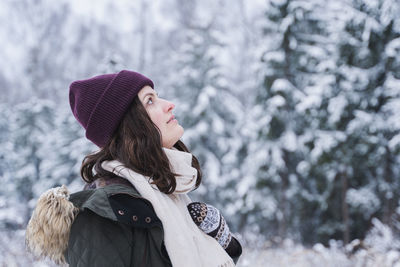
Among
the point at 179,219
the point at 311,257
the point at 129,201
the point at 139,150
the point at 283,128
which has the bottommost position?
the point at 283,128

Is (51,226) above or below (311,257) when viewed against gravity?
above

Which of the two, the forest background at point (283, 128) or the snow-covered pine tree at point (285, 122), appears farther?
the snow-covered pine tree at point (285, 122)

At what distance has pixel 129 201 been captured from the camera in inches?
61.6

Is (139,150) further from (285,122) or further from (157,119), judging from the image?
(285,122)

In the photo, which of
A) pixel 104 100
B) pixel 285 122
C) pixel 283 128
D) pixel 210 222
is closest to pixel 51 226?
pixel 104 100

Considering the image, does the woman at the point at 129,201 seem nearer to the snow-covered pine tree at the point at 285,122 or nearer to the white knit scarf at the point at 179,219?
the white knit scarf at the point at 179,219

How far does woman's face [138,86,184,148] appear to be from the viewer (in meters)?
1.88

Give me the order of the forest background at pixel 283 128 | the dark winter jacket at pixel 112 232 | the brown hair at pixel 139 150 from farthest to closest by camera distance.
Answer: the forest background at pixel 283 128
the brown hair at pixel 139 150
the dark winter jacket at pixel 112 232

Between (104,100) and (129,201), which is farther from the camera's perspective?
(104,100)

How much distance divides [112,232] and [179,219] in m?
0.36

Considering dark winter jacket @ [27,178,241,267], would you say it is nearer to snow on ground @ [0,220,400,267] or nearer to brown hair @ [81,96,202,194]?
brown hair @ [81,96,202,194]

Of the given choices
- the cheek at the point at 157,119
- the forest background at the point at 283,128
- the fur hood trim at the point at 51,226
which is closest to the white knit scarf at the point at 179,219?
the cheek at the point at 157,119

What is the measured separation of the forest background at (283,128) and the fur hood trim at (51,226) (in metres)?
3.13

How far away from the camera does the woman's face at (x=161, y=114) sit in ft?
6.17
